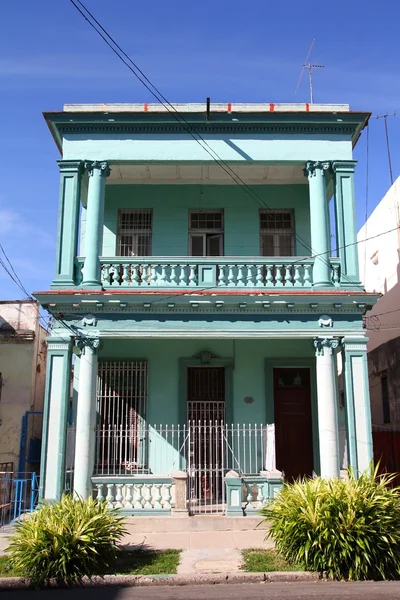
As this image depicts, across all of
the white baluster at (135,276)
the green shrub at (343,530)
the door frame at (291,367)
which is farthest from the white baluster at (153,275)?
the green shrub at (343,530)

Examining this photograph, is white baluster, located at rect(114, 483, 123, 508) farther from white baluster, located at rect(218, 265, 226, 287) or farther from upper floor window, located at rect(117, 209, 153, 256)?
upper floor window, located at rect(117, 209, 153, 256)

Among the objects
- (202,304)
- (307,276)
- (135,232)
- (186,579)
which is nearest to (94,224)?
(135,232)

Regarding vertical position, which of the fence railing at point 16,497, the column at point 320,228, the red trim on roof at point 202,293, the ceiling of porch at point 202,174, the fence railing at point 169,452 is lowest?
the fence railing at point 16,497

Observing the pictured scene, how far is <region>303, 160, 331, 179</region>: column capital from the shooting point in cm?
1230

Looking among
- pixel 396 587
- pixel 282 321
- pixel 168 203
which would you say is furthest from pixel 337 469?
pixel 168 203

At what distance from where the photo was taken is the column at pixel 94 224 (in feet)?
38.6

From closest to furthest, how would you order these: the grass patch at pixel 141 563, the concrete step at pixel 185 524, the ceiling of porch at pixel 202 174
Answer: the grass patch at pixel 141 563 < the concrete step at pixel 185 524 < the ceiling of porch at pixel 202 174

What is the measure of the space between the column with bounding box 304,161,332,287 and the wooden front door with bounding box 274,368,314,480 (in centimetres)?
285

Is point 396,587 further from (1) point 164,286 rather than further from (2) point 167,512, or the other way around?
(1) point 164,286

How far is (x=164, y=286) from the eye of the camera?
39.1ft

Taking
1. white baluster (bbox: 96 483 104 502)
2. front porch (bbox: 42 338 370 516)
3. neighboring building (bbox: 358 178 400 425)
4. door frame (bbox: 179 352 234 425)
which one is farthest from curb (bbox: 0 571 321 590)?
neighboring building (bbox: 358 178 400 425)

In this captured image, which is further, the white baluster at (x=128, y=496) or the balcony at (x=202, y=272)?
the balcony at (x=202, y=272)

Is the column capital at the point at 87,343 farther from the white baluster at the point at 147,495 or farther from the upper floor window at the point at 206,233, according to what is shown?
the upper floor window at the point at 206,233

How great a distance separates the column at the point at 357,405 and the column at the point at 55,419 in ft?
17.3
